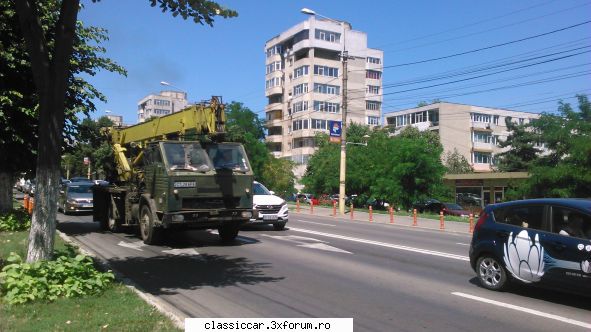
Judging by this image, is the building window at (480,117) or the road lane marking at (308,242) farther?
the building window at (480,117)

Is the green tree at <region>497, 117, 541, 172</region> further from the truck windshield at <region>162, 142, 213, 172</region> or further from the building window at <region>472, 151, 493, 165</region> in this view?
the truck windshield at <region>162, 142, 213, 172</region>

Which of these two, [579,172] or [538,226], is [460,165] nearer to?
[579,172]

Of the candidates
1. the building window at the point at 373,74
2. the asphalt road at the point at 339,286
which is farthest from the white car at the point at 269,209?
the building window at the point at 373,74

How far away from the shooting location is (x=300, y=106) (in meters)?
79.3

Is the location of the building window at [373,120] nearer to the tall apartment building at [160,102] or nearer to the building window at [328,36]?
the building window at [328,36]

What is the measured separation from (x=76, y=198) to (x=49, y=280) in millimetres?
19218

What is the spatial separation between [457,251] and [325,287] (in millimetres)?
6360

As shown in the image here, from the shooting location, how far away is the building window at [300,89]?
258ft

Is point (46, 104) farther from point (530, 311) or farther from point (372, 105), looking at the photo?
point (372, 105)

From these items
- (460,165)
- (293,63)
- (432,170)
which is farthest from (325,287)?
(293,63)

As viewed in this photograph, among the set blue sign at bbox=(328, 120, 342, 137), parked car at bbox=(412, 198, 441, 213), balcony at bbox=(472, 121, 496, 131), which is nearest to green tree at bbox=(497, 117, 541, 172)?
balcony at bbox=(472, 121, 496, 131)

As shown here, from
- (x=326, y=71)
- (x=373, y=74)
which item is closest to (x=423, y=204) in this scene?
(x=326, y=71)

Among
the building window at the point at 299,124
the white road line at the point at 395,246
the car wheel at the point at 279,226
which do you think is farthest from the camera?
the building window at the point at 299,124

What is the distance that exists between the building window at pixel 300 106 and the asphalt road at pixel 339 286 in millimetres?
64726
